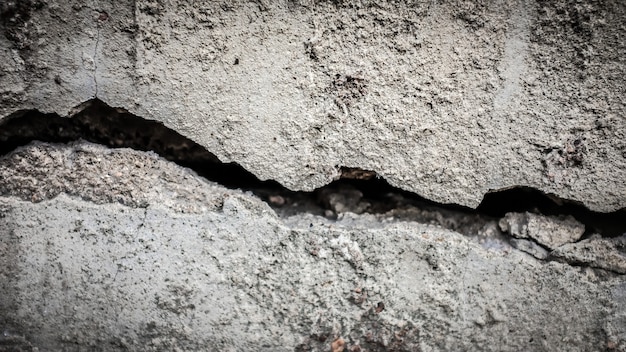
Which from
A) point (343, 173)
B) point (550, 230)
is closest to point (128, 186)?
point (343, 173)

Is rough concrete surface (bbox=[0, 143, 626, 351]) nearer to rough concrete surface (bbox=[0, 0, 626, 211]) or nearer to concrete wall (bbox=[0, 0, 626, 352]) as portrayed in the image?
concrete wall (bbox=[0, 0, 626, 352])

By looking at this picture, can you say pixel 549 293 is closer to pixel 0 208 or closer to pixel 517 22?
pixel 517 22

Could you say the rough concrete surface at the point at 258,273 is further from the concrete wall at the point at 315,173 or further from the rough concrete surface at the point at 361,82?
the rough concrete surface at the point at 361,82

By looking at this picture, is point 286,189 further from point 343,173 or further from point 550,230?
point 550,230

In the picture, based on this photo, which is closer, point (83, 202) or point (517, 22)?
point (517, 22)

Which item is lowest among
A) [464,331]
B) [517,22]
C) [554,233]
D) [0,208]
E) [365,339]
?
[0,208]

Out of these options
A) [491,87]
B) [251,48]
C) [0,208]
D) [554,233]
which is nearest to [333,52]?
[251,48]

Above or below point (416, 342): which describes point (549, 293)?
above
